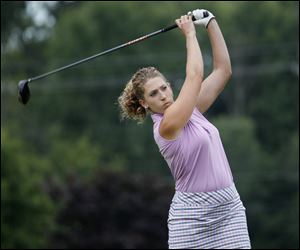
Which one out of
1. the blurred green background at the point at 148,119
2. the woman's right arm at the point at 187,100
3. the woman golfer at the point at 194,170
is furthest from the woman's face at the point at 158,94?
the blurred green background at the point at 148,119

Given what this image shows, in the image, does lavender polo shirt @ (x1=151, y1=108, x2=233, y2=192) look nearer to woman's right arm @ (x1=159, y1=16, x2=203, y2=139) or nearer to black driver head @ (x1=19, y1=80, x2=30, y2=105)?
woman's right arm @ (x1=159, y1=16, x2=203, y2=139)

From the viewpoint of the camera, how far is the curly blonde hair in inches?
189

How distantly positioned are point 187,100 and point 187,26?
44 cm

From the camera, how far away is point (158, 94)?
186 inches

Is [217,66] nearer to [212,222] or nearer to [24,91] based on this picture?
[212,222]

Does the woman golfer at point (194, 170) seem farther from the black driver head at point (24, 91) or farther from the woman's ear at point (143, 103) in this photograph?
the black driver head at point (24, 91)

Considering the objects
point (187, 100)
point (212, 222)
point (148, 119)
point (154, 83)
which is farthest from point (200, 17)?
point (148, 119)

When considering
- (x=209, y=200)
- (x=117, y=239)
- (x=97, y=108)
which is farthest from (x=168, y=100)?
(x=97, y=108)

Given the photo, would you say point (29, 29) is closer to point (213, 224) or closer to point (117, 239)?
point (117, 239)

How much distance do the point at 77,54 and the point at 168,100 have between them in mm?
32194

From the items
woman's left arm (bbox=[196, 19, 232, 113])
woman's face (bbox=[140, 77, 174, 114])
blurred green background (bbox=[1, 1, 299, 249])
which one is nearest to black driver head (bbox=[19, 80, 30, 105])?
woman's left arm (bbox=[196, 19, 232, 113])

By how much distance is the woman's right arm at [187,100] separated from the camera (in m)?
4.50

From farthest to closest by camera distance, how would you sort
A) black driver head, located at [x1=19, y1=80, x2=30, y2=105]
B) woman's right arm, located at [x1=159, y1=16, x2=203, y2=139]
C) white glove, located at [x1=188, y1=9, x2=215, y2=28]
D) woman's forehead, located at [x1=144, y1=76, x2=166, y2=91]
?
black driver head, located at [x1=19, y1=80, x2=30, y2=105] → white glove, located at [x1=188, y1=9, x2=215, y2=28] → woman's forehead, located at [x1=144, y1=76, x2=166, y2=91] → woman's right arm, located at [x1=159, y1=16, x2=203, y2=139]

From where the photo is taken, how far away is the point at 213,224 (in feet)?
15.1
